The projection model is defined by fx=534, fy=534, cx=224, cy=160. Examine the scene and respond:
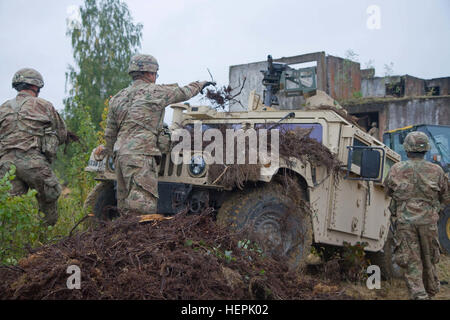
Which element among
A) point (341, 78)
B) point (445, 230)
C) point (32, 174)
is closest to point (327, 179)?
point (32, 174)

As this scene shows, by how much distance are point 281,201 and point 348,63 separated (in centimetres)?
1398

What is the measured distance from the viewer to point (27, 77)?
537 cm

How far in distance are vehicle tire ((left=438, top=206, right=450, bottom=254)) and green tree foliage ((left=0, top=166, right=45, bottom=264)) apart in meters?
6.73

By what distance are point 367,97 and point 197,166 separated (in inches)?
555

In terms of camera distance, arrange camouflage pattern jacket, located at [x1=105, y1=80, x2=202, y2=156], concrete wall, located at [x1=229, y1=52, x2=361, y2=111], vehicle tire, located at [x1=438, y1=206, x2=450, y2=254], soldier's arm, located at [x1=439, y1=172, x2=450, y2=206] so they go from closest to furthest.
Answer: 1. soldier's arm, located at [x1=439, y1=172, x2=450, y2=206]
2. camouflage pattern jacket, located at [x1=105, y1=80, x2=202, y2=156]
3. vehicle tire, located at [x1=438, y1=206, x2=450, y2=254]
4. concrete wall, located at [x1=229, y1=52, x2=361, y2=111]

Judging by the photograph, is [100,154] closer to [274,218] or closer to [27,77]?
[27,77]

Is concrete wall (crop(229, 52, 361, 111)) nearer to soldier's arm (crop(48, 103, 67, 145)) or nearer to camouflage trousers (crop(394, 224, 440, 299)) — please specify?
soldier's arm (crop(48, 103, 67, 145))

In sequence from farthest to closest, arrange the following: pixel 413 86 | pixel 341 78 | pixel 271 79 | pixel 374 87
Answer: pixel 374 87 → pixel 413 86 → pixel 341 78 → pixel 271 79

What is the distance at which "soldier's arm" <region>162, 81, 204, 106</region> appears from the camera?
5074 millimetres

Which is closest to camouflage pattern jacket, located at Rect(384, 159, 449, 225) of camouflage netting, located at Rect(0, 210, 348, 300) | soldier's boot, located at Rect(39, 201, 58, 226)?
camouflage netting, located at Rect(0, 210, 348, 300)

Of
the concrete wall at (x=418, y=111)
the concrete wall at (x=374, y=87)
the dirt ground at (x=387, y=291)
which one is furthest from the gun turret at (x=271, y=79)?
the concrete wall at (x=374, y=87)

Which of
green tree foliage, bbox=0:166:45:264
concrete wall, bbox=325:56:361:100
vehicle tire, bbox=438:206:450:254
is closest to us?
green tree foliage, bbox=0:166:45:264

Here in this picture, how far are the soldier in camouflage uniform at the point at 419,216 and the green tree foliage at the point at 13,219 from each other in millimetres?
3301

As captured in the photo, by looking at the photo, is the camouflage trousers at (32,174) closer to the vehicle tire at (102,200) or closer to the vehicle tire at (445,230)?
the vehicle tire at (102,200)
